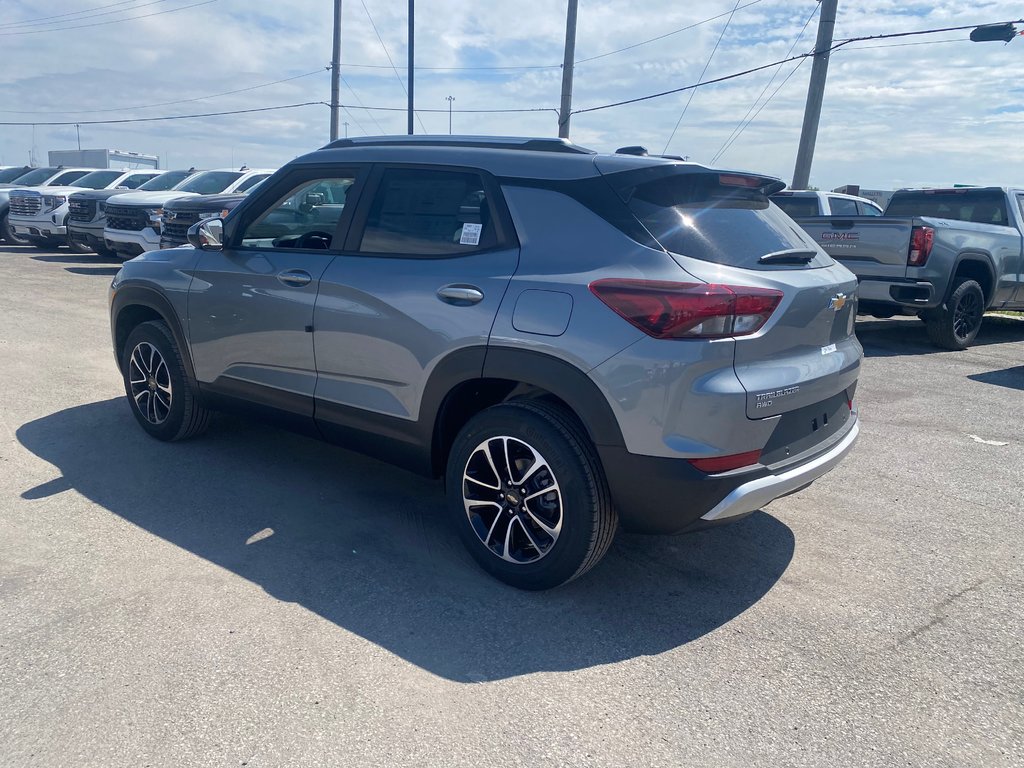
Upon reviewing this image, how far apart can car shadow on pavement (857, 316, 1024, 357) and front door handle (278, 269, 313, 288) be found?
7.11 m

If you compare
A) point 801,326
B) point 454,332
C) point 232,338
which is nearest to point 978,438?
point 801,326

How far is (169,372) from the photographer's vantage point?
16.9 ft

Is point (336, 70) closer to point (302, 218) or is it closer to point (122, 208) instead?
point (122, 208)

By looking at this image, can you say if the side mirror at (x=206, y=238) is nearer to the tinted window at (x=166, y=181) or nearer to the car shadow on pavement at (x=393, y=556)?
the car shadow on pavement at (x=393, y=556)

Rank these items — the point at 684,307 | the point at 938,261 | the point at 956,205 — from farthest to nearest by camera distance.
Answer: the point at 956,205
the point at 938,261
the point at 684,307

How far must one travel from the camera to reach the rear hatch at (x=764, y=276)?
3232 millimetres

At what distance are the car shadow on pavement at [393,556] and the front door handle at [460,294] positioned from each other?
1211mm

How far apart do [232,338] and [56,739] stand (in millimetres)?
2542

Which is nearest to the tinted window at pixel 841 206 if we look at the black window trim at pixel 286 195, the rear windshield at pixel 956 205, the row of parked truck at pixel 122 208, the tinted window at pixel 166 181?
the rear windshield at pixel 956 205

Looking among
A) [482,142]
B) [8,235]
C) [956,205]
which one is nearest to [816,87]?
[956,205]

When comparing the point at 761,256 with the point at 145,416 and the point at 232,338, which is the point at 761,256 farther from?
the point at 145,416

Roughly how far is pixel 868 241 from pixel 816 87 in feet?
27.1

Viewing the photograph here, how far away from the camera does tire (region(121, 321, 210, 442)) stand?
514cm

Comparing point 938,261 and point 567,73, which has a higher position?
point 567,73
